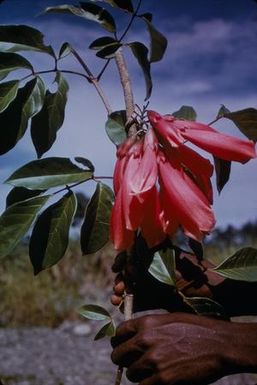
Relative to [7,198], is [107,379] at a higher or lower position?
lower

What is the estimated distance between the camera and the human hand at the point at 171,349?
0.94 metres

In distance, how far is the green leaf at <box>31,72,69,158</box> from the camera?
93 centimetres

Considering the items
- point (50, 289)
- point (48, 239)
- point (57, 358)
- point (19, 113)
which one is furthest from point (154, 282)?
point (50, 289)

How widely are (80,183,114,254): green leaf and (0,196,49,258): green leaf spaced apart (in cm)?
7

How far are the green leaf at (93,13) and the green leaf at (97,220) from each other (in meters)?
0.21

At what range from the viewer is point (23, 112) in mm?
891

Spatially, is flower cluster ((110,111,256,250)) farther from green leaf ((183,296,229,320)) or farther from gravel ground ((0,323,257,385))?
gravel ground ((0,323,257,385))

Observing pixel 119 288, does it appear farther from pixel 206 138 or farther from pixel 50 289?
pixel 50 289

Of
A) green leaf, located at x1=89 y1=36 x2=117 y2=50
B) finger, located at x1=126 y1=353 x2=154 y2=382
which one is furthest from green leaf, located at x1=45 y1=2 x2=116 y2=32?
finger, located at x1=126 y1=353 x2=154 y2=382

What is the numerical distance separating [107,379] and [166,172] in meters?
3.76

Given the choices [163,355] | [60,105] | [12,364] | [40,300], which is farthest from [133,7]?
[40,300]

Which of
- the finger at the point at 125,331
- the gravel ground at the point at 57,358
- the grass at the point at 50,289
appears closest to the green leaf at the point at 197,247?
the finger at the point at 125,331

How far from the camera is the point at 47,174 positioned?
2.88 ft

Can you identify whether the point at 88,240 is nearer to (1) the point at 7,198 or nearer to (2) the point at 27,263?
(1) the point at 7,198
